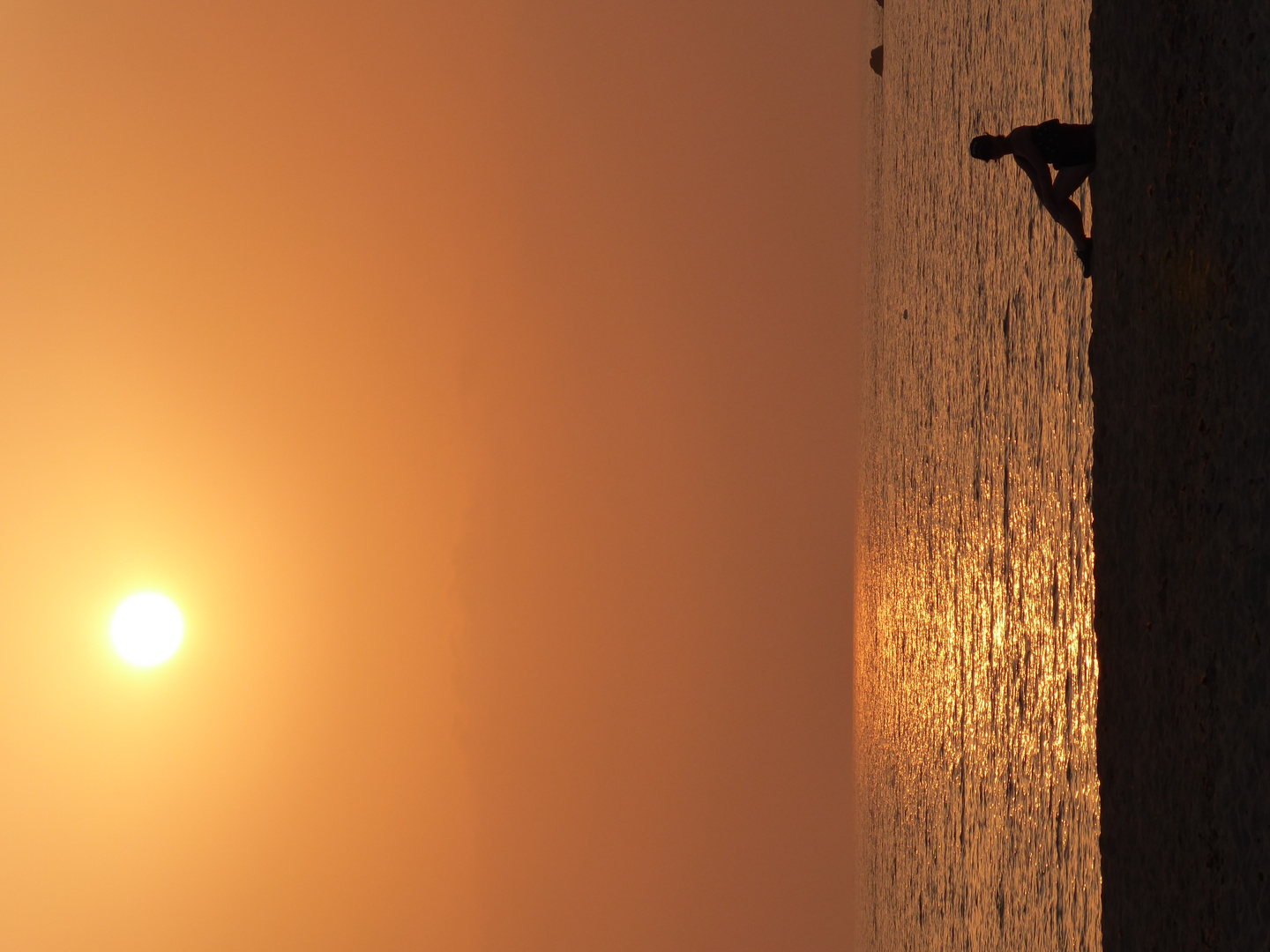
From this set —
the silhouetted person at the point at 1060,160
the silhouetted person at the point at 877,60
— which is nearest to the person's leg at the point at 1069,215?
the silhouetted person at the point at 1060,160

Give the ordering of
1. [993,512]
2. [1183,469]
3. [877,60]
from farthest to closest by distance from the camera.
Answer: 1. [877,60]
2. [993,512]
3. [1183,469]

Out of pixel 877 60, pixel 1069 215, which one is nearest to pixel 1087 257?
pixel 1069 215

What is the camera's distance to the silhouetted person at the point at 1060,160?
16cm

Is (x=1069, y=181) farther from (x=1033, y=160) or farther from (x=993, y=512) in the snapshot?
(x=993, y=512)

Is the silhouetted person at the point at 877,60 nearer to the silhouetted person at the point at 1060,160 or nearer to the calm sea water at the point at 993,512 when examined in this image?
the calm sea water at the point at 993,512

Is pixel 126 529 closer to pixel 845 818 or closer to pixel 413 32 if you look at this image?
pixel 413 32

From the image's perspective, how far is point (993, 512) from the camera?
27 centimetres

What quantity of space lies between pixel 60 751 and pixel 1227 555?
7.52ft

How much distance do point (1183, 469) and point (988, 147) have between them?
8 centimetres

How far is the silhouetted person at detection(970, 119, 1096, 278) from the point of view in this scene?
16 centimetres

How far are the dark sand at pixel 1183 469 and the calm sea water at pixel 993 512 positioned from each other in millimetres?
33

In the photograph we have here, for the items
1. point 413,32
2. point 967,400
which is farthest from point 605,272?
point 967,400

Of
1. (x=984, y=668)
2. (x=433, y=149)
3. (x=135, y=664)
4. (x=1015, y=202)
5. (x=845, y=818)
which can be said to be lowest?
(x=845, y=818)

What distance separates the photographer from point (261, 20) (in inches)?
79.2
